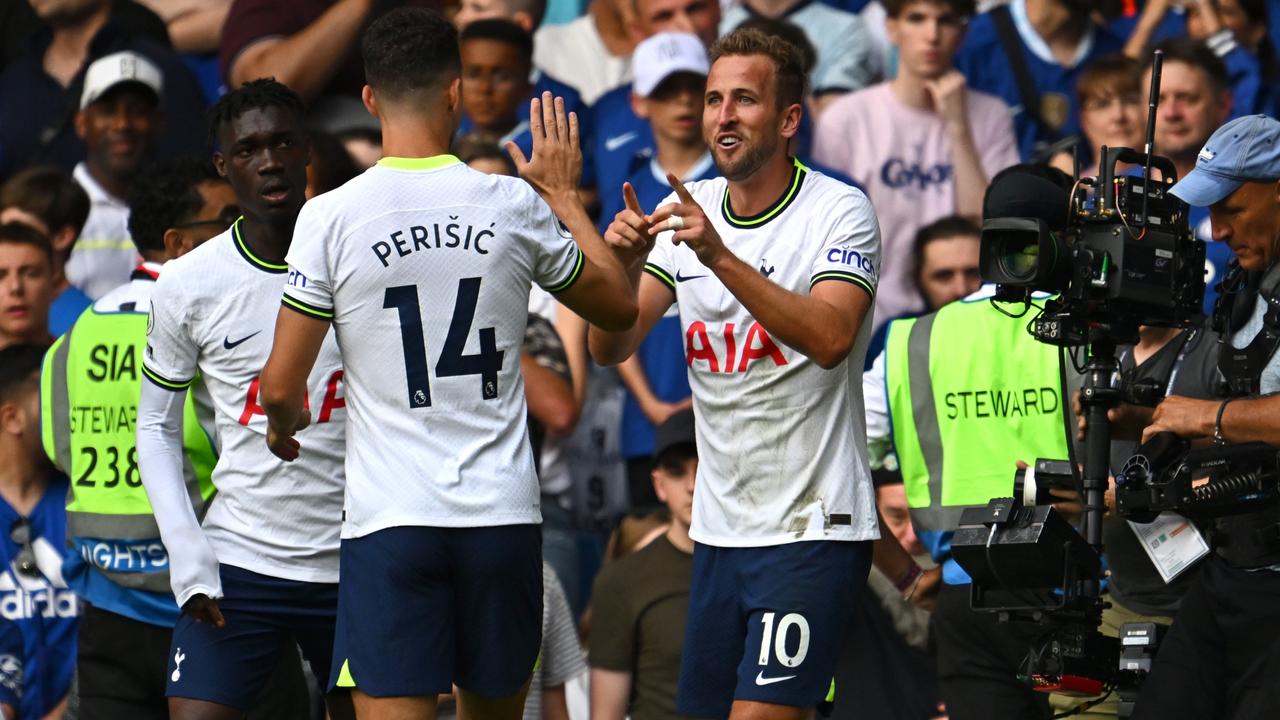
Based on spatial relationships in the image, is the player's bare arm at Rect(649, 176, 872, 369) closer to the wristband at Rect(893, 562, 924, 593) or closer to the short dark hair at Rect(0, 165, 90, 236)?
the wristband at Rect(893, 562, 924, 593)

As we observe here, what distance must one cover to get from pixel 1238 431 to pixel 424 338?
2.49m

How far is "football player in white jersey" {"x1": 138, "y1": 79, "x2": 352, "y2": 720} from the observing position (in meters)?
6.47

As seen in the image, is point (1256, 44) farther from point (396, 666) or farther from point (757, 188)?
point (396, 666)

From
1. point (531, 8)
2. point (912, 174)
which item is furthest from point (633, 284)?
point (531, 8)

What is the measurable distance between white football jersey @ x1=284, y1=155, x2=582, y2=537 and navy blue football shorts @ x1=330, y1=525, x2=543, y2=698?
7 cm

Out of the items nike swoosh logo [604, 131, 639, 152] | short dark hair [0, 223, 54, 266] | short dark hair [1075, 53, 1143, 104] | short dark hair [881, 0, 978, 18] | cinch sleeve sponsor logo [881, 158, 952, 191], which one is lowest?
short dark hair [0, 223, 54, 266]

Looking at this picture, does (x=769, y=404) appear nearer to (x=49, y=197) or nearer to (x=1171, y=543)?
(x=1171, y=543)

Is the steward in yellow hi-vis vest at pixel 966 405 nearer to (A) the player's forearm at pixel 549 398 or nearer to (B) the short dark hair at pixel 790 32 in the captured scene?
(A) the player's forearm at pixel 549 398

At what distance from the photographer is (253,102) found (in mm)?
6914

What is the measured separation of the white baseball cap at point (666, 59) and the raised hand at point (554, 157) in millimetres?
4103

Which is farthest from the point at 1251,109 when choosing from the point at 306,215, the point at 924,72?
the point at 306,215

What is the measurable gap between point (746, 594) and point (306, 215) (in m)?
1.85

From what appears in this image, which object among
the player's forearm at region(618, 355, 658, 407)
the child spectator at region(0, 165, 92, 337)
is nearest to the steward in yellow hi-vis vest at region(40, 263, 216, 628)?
the player's forearm at region(618, 355, 658, 407)

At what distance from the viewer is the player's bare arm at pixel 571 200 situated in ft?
19.6
